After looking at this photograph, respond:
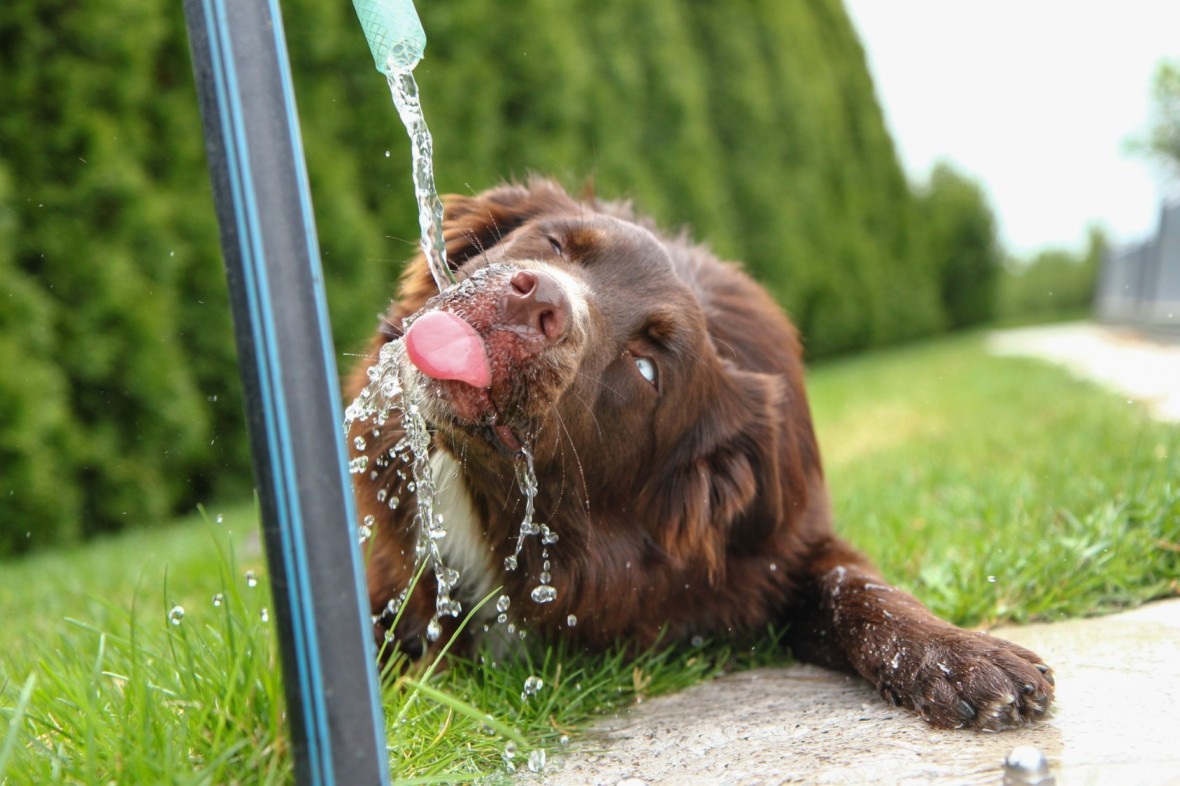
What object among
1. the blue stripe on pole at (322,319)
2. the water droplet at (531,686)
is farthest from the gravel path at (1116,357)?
the blue stripe on pole at (322,319)

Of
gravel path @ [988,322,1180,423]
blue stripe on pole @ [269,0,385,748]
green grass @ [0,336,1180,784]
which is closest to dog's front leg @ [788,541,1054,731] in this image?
green grass @ [0,336,1180,784]

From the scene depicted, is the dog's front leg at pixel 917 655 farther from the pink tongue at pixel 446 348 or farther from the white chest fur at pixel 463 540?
the pink tongue at pixel 446 348

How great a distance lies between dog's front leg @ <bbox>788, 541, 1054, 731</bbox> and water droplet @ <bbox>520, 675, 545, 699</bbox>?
0.72 m

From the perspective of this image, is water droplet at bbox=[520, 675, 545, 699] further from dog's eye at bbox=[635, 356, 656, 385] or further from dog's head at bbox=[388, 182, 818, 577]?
dog's eye at bbox=[635, 356, 656, 385]

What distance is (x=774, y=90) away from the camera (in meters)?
12.6

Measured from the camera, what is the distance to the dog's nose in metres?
2.03

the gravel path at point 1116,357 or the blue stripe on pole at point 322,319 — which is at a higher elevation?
the blue stripe on pole at point 322,319

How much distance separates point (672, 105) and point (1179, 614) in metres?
8.88

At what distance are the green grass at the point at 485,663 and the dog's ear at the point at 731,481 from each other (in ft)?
0.95

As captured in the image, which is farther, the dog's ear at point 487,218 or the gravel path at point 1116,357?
the gravel path at point 1116,357

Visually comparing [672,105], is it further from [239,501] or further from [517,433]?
[517,433]

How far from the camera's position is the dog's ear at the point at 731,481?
251cm

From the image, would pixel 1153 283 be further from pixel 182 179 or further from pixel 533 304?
pixel 533 304

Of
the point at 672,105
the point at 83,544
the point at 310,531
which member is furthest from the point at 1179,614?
the point at 672,105
